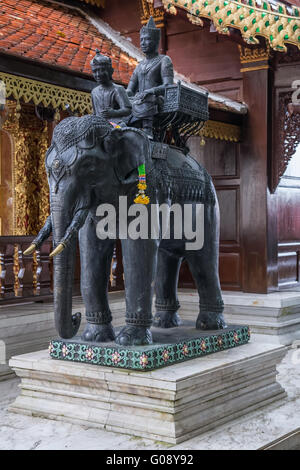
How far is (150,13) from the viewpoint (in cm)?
798

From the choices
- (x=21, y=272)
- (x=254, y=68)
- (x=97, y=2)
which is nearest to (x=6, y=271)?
(x=21, y=272)

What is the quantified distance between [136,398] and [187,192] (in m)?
1.25

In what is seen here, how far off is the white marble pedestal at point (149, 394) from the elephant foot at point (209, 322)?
0.20 m

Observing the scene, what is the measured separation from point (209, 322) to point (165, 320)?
29 cm

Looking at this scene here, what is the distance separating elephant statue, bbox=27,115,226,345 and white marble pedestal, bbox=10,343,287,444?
0.25m

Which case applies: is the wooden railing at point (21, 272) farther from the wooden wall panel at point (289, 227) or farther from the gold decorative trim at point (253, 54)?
the gold decorative trim at point (253, 54)

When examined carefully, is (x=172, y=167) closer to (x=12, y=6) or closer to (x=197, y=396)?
(x=197, y=396)

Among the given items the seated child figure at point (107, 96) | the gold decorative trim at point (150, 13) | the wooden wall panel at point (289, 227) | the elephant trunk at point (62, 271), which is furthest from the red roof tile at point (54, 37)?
the wooden wall panel at point (289, 227)

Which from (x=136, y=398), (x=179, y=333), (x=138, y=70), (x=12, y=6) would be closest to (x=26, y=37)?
(x=12, y=6)

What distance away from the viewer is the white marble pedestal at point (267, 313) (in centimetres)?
663

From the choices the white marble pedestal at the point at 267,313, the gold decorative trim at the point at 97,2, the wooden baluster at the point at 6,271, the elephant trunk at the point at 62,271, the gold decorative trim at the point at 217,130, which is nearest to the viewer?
the elephant trunk at the point at 62,271

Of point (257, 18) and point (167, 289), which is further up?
point (257, 18)

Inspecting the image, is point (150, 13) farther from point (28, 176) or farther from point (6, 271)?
point (6, 271)

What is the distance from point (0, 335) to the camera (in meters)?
5.19
